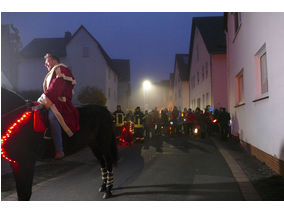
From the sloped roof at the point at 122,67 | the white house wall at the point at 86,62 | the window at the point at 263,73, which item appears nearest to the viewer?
the window at the point at 263,73

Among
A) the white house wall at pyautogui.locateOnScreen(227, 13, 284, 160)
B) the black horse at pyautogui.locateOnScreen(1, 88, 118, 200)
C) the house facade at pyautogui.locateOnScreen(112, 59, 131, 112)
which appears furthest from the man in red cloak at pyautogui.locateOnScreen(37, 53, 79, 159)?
the house facade at pyautogui.locateOnScreen(112, 59, 131, 112)

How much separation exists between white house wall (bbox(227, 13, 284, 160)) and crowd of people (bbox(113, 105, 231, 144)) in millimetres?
2201

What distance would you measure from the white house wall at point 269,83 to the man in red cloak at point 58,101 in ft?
13.5

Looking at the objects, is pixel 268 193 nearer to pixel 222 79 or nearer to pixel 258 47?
pixel 258 47

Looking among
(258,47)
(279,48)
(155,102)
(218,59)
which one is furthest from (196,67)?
(155,102)

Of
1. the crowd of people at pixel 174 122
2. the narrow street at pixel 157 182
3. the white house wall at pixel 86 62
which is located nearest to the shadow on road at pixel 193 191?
the narrow street at pixel 157 182

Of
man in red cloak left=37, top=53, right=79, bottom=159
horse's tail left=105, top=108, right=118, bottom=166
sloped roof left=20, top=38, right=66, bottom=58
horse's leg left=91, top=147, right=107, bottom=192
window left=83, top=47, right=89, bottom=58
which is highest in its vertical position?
window left=83, top=47, right=89, bottom=58

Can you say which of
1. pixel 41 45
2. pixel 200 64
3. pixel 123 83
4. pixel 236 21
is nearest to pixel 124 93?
pixel 123 83

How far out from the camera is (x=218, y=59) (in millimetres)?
17844

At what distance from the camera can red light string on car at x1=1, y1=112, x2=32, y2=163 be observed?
3.24m

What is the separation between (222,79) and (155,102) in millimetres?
41786

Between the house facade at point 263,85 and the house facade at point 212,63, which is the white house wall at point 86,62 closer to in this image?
the house facade at point 212,63

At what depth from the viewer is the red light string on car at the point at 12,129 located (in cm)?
324

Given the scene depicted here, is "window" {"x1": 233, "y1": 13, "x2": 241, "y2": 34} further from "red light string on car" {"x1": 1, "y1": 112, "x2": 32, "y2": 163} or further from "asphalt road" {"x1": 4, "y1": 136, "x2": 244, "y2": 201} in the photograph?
"red light string on car" {"x1": 1, "y1": 112, "x2": 32, "y2": 163}
